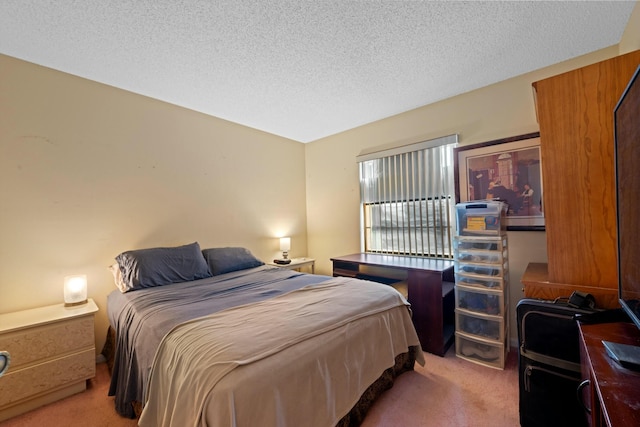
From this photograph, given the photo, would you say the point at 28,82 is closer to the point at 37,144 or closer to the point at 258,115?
the point at 37,144

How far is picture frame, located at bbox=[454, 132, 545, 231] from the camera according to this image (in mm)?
2322

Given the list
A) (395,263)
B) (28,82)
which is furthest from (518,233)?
(28,82)

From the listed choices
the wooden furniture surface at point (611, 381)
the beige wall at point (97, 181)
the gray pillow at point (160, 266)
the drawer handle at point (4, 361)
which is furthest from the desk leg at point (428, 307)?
the drawer handle at point (4, 361)

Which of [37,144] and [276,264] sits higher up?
[37,144]

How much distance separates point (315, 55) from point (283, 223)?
2.48m

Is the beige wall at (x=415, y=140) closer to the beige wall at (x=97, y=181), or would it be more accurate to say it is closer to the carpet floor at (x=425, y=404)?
the carpet floor at (x=425, y=404)

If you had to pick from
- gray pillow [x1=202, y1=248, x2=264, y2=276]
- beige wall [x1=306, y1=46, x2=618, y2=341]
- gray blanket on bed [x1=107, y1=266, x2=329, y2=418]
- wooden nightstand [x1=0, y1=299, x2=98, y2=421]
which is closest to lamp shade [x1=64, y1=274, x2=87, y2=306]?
wooden nightstand [x1=0, y1=299, x2=98, y2=421]

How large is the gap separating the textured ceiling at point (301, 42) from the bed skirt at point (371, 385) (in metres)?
2.33

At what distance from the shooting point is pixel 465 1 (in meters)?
1.59

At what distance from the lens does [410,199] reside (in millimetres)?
3205

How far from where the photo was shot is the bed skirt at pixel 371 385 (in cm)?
152

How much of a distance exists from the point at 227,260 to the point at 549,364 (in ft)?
8.86

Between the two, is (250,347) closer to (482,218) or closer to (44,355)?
(44,355)

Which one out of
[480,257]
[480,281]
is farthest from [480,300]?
[480,257]
